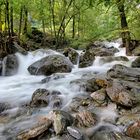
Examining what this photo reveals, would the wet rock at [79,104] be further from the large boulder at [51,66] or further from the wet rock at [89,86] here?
the large boulder at [51,66]

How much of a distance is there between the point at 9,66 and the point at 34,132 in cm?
874

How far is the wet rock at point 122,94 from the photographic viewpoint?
781 cm

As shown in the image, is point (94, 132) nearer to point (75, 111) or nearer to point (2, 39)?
point (75, 111)

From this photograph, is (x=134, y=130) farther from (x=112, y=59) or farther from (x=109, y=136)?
(x=112, y=59)

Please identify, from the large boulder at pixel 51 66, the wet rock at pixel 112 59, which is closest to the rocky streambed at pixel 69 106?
the large boulder at pixel 51 66

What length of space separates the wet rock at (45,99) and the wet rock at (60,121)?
1.59 m

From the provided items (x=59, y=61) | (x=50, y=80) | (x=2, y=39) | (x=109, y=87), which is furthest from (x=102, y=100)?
(x=2, y=39)

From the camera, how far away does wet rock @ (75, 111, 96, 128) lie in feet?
22.5

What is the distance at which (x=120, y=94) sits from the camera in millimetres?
8086

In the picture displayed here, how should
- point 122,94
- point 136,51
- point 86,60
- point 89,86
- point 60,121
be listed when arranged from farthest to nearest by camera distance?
1. point 136,51
2. point 86,60
3. point 89,86
4. point 122,94
5. point 60,121

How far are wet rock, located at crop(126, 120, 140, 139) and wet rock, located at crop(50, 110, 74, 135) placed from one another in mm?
1414

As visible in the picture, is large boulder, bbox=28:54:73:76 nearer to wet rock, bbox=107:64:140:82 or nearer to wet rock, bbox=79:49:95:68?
wet rock, bbox=79:49:95:68

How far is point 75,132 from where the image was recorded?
20.6 feet

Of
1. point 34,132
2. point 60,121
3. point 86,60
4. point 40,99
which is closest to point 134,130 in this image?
point 60,121
